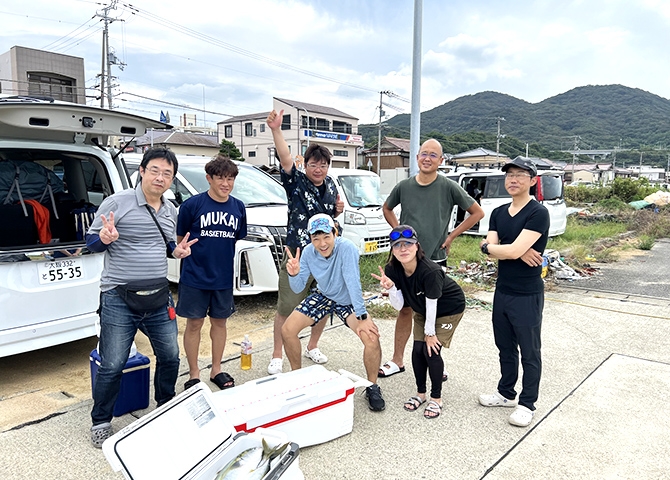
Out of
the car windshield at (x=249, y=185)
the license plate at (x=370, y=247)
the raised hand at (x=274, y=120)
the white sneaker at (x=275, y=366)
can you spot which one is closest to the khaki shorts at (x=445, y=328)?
the white sneaker at (x=275, y=366)

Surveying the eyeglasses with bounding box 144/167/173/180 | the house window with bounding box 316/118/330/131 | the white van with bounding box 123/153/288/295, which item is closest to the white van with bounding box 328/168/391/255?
the white van with bounding box 123/153/288/295

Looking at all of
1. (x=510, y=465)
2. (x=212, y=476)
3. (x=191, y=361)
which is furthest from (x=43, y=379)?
(x=510, y=465)

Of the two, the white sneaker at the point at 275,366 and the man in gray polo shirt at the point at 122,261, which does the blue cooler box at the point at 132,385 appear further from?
the white sneaker at the point at 275,366

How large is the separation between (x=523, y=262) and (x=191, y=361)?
96.3 inches

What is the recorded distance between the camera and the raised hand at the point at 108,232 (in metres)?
2.58

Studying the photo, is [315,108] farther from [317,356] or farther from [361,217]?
[317,356]

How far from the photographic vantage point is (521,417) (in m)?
3.02

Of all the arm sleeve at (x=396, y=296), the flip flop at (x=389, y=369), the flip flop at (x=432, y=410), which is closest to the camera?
the flip flop at (x=432, y=410)

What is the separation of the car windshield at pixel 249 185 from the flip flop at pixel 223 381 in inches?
105

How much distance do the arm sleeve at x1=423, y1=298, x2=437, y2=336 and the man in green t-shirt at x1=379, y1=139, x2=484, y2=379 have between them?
0.62 meters

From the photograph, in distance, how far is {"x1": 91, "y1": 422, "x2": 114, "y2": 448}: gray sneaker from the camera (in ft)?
8.96

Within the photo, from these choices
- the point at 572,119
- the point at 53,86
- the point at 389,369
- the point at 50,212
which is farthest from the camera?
the point at 572,119

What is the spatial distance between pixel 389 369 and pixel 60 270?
2641 millimetres

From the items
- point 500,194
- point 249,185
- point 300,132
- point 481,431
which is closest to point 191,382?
point 481,431
